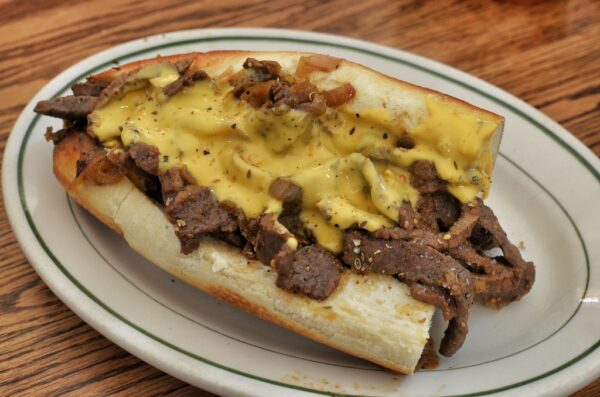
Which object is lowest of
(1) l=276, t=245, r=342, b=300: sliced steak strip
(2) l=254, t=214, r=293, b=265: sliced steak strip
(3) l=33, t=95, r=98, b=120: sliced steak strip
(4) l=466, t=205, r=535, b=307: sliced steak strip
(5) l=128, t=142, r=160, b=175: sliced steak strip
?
(4) l=466, t=205, r=535, b=307: sliced steak strip

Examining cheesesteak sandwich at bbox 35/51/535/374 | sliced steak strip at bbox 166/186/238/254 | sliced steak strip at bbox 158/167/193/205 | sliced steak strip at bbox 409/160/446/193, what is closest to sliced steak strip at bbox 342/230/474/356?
cheesesteak sandwich at bbox 35/51/535/374

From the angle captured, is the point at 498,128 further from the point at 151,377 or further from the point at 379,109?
the point at 151,377

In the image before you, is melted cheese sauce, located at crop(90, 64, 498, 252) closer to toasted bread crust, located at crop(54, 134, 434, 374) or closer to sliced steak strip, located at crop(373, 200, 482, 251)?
sliced steak strip, located at crop(373, 200, 482, 251)

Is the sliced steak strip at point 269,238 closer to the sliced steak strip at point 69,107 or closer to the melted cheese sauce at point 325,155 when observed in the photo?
the melted cheese sauce at point 325,155

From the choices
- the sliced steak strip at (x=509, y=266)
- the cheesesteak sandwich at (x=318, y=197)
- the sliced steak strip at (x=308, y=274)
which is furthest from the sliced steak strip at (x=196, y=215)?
the sliced steak strip at (x=509, y=266)

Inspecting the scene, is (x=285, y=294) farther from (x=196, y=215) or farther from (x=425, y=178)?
(x=425, y=178)

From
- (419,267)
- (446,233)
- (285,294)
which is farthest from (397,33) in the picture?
(285,294)
